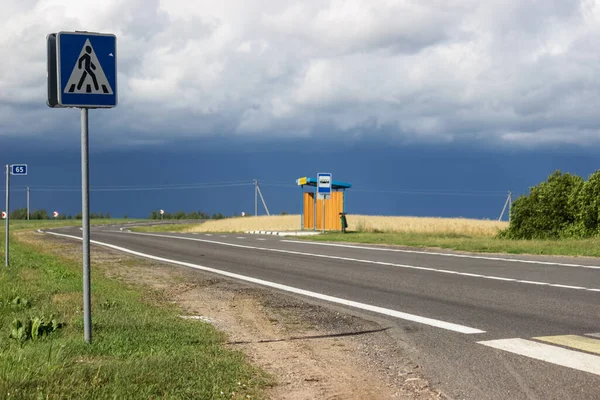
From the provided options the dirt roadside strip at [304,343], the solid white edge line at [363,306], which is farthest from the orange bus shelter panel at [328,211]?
the dirt roadside strip at [304,343]

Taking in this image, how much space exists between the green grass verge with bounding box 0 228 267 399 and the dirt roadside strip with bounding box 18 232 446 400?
0.31 meters

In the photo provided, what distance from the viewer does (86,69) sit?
263 inches

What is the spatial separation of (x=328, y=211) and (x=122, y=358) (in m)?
36.7

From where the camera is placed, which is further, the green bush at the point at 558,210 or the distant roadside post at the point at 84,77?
the green bush at the point at 558,210

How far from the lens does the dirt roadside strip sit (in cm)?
553

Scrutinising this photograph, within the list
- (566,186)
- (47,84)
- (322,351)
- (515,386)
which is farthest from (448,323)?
(566,186)

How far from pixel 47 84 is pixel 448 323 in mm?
5464

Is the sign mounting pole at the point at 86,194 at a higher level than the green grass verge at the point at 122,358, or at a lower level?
higher

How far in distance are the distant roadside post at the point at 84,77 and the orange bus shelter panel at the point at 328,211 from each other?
1320 inches

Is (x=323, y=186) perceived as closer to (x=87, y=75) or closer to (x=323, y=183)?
(x=323, y=183)

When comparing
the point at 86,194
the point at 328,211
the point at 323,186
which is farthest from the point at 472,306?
the point at 328,211

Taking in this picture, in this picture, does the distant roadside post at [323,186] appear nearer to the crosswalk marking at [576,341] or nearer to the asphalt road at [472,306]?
the asphalt road at [472,306]

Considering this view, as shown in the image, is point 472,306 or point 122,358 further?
point 472,306

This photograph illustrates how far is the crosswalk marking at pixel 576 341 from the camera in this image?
22.6 feet
